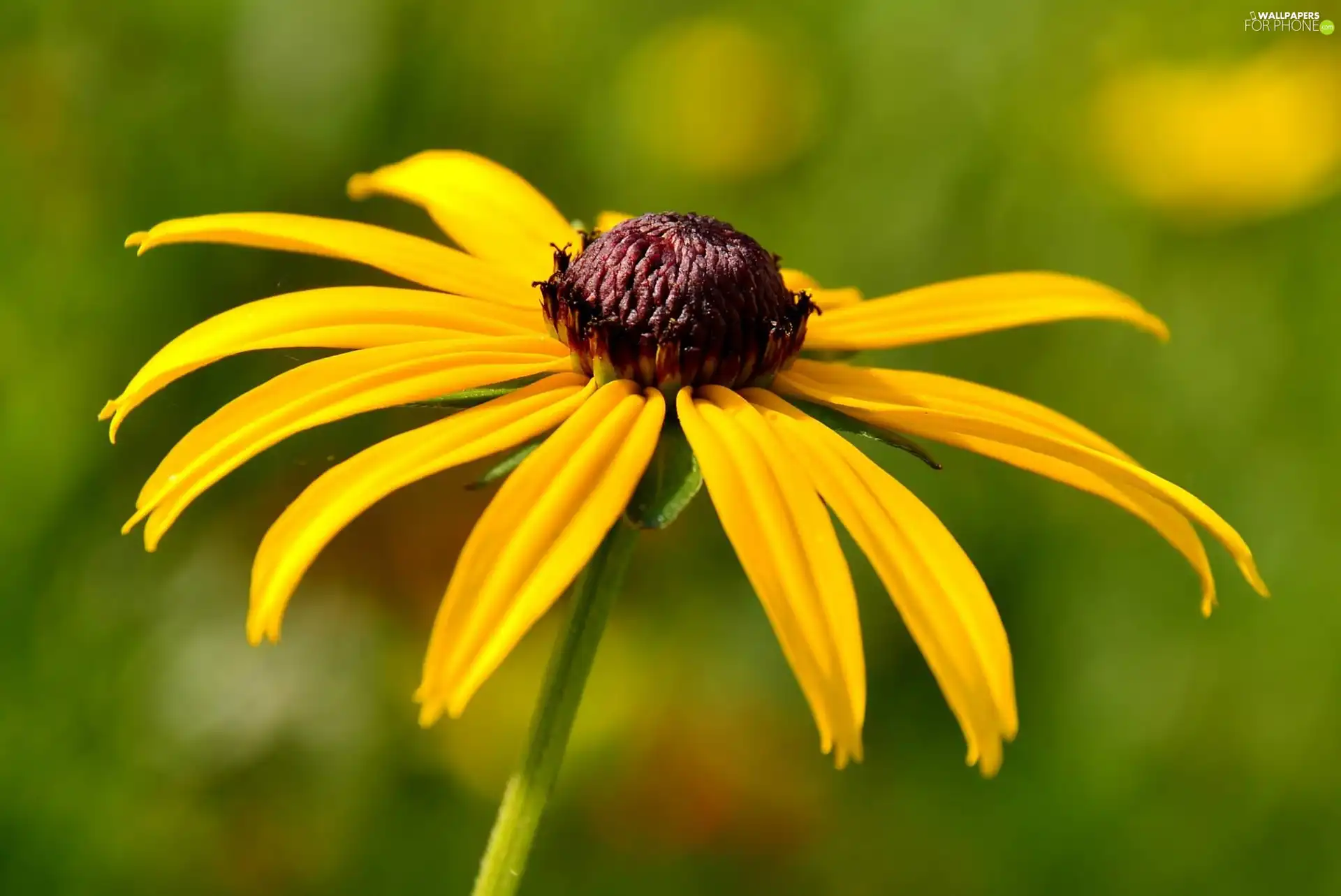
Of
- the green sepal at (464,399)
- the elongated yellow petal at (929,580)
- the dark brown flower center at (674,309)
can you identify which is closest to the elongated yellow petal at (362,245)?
the dark brown flower center at (674,309)

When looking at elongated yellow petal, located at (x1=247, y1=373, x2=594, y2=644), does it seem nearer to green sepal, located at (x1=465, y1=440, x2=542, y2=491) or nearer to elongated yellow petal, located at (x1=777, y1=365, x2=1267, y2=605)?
green sepal, located at (x1=465, y1=440, x2=542, y2=491)

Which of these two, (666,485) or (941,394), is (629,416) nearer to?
(666,485)

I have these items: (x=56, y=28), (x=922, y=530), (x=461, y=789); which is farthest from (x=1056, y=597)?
(x=56, y=28)

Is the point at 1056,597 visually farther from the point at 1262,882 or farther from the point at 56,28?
the point at 56,28

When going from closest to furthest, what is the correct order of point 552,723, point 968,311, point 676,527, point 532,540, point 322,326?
1. point 532,540
2. point 552,723
3. point 322,326
4. point 968,311
5. point 676,527

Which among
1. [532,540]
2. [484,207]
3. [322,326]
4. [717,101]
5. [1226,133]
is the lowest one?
[532,540]

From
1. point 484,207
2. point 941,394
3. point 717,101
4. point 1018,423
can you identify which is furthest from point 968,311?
point 717,101

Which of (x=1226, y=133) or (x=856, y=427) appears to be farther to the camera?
(x=1226, y=133)
